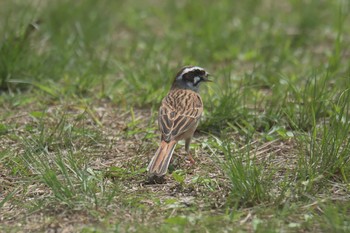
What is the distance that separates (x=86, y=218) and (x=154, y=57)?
14.8ft

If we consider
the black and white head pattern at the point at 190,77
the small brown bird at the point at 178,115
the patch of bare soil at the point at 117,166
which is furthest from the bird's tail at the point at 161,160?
the black and white head pattern at the point at 190,77

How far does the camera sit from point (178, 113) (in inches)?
284

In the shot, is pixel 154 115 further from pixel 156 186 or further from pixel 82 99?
pixel 156 186

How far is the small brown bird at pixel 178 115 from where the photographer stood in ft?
21.4

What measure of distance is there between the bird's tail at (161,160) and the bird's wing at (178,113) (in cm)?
9

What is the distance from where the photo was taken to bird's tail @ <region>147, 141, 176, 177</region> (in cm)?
636

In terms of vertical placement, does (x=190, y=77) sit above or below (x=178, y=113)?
above

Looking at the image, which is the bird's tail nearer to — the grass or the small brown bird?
the small brown bird

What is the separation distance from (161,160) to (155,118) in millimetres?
1578

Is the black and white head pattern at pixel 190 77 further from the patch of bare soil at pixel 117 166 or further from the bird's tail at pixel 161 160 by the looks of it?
the bird's tail at pixel 161 160

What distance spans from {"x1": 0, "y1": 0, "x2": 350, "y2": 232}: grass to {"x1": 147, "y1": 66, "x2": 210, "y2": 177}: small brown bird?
0.19m

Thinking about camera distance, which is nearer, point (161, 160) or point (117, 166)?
point (161, 160)

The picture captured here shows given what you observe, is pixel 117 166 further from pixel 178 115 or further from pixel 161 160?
pixel 178 115

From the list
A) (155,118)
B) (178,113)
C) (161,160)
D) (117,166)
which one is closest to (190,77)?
(155,118)
